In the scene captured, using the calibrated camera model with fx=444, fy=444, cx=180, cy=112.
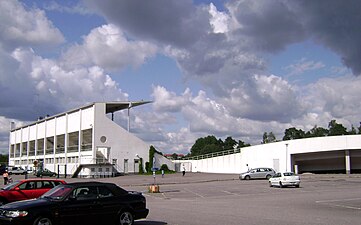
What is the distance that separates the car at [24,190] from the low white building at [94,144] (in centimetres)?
4603

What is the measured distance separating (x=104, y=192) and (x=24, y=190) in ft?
25.4

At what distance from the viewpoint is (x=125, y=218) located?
13.2m

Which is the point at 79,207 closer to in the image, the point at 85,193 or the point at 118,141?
the point at 85,193

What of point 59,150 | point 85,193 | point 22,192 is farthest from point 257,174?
point 85,193

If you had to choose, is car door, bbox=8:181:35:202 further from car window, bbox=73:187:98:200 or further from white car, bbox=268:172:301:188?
white car, bbox=268:172:301:188

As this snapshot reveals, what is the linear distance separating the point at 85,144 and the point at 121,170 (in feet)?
23.8

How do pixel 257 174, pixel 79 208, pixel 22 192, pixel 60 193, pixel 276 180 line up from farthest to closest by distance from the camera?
pixel 257 174 < pixel 276 180 < pixel 22 192 < pixel 60 193 < pixel 79 208

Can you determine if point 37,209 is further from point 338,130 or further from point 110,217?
point 338,130

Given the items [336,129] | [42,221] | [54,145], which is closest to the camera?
[42,221]

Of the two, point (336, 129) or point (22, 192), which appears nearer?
point (22, 192)

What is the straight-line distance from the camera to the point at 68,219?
12094 mm

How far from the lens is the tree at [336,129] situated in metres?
128

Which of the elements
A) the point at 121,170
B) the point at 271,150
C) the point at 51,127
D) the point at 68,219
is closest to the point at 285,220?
the point at 68,219

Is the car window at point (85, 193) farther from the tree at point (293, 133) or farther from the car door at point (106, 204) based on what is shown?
the tree at point (293, 133)
